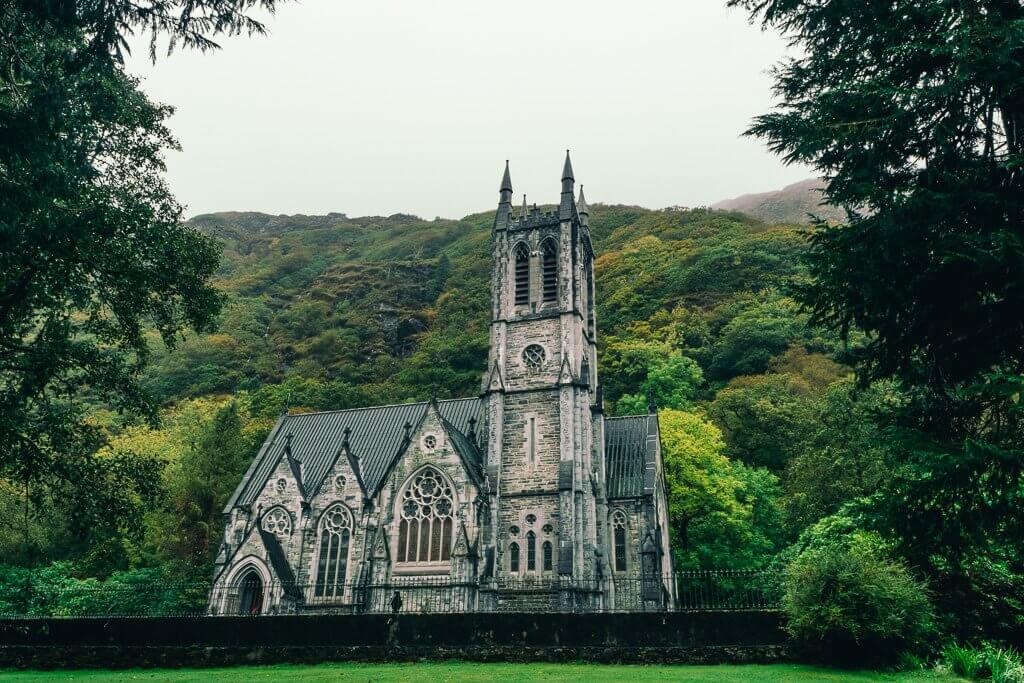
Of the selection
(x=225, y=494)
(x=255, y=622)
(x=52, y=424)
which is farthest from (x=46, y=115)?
(x=225, y=494)

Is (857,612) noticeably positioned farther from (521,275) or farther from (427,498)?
(521,275)

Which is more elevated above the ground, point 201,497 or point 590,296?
point 590,296

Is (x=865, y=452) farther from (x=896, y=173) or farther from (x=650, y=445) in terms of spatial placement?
(x=896, y=173)

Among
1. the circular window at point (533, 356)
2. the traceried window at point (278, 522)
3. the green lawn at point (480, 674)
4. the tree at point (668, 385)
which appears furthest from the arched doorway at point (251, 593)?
the tree at point (668, 385)

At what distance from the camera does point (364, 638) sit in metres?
16.5

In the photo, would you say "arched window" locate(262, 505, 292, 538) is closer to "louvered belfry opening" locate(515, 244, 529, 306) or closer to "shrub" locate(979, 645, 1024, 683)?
"louvered belfry opening" locate(515, 244, 529, 306)

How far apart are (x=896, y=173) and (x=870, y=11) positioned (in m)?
2.59

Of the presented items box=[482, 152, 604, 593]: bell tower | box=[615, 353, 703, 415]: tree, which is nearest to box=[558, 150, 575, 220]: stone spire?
box=[482, 152, 604, 593]: bell tower

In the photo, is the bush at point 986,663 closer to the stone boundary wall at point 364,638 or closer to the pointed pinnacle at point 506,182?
the stone boundary wall at point 364,638

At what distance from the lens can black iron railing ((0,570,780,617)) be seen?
26984mm

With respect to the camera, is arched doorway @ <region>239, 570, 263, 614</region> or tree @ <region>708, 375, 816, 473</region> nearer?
arched doorway @ <region>239, 570, 263, 614</region>

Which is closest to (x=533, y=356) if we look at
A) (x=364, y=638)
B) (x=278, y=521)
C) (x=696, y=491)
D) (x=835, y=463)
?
(x=696, y=491)

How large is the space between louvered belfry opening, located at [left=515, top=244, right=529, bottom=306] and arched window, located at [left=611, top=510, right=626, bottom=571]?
33.7ft

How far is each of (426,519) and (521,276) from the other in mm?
11901
